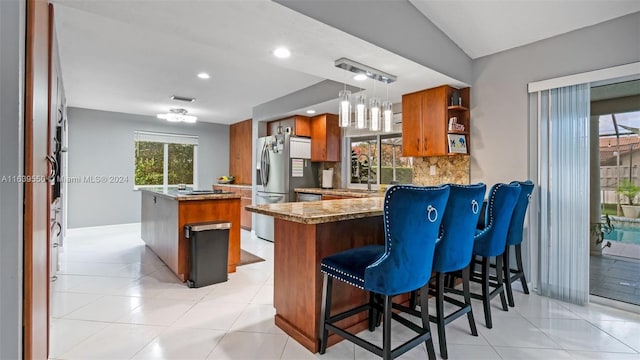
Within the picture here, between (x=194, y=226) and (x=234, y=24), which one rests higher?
(x=234, y=24)

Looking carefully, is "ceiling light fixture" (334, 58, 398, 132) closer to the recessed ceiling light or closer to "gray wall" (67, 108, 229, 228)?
the recessed ceiling light

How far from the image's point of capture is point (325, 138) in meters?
5.12

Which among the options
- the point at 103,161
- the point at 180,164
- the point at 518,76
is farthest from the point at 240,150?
the point at 518,76

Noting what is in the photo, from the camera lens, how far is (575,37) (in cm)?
273

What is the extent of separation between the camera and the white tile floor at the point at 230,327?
1.96 meters

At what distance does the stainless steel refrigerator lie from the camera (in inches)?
198

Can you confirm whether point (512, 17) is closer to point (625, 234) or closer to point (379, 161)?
point (625, 234)

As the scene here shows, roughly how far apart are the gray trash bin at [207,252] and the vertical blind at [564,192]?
312 cm

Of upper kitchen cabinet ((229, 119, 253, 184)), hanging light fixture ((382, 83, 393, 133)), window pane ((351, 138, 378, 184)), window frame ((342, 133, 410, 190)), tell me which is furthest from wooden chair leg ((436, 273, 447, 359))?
upper kitchen cabinet ((229, 119, 253, 184))

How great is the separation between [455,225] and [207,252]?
2.37 m

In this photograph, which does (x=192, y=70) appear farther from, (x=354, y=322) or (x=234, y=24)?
(x=354, y=322)

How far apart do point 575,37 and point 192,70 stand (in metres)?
3.91

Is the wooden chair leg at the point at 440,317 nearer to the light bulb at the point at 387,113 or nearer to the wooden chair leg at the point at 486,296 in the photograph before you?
the wooden chair leg at the point at 486,296

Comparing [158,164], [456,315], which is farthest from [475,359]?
[158,164]
